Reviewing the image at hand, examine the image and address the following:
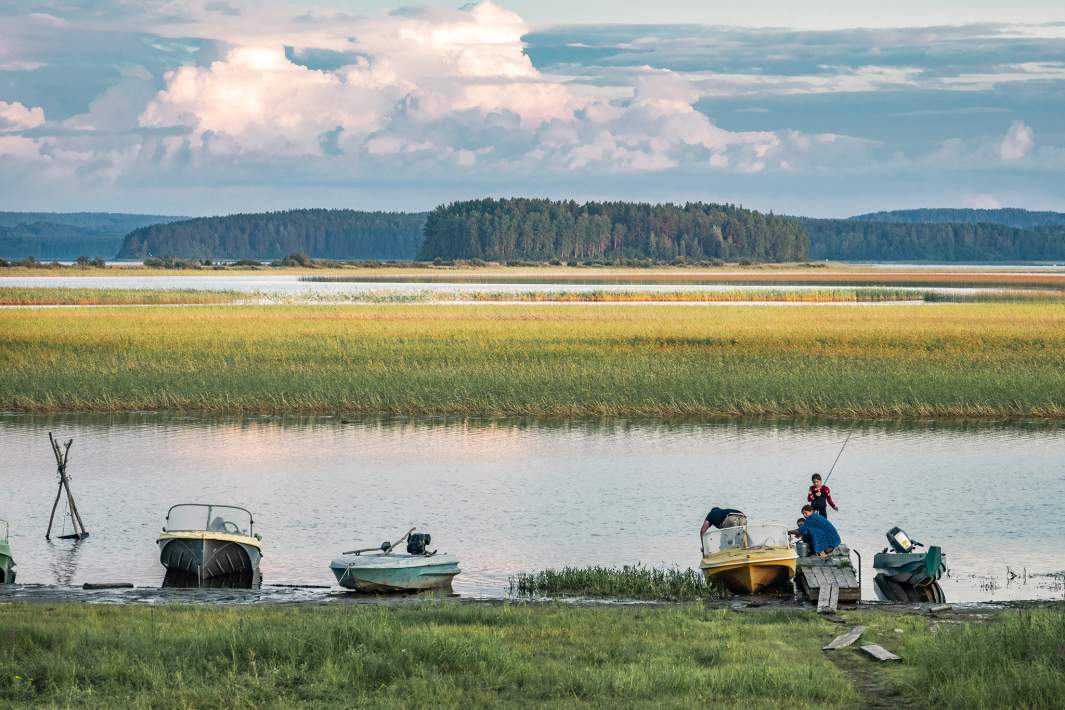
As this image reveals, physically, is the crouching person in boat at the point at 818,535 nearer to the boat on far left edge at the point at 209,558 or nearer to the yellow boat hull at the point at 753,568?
the yellow boat hull at the point at 753,568

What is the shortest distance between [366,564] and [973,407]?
30803 millimetres

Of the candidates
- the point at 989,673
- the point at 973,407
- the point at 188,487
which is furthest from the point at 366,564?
the point at 973,407

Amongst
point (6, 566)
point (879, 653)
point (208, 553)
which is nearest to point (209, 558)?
point (208, 553)

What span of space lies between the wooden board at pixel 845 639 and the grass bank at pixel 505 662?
13 centimetres

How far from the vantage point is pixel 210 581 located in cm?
2205

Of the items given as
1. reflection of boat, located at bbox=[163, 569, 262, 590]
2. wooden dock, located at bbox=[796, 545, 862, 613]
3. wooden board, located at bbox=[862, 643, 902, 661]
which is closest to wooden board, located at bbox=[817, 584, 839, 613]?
wooden dock, located at bbox=[796, 545, 862, 613]

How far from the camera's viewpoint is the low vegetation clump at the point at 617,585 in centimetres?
2048

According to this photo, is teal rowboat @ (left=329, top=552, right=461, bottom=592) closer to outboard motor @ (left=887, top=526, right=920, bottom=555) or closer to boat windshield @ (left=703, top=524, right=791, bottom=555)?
boat windshield @ (left=703, top=524, right=791, bottom=555)

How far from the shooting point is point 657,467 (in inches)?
1403

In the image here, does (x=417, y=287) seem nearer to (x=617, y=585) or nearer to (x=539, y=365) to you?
(x=539, y=365)

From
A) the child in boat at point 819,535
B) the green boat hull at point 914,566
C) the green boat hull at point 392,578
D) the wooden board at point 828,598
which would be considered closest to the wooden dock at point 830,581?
the wooden board at point 828,598

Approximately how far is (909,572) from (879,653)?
5962 mm

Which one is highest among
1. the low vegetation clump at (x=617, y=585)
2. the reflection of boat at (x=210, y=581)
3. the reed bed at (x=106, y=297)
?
the reed bed at (x=106, y=297)

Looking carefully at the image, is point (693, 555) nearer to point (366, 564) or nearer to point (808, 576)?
point (808, 576)
